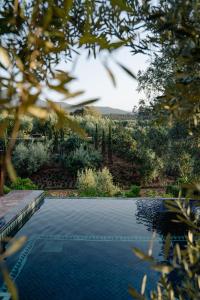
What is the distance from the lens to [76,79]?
2.96 feet

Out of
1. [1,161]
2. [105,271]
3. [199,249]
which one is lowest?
[105,271]

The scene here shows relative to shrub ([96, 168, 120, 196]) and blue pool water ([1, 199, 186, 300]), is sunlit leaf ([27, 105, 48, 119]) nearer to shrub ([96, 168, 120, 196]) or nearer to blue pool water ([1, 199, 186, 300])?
blue pool water ([1, 199, 186, 300])

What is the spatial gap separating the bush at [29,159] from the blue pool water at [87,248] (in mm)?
7390

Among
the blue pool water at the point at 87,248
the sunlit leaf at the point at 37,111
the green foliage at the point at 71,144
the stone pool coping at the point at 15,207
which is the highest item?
the green foliage at the point at 71,144

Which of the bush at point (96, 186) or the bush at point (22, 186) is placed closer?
the bush at point (96, 186)

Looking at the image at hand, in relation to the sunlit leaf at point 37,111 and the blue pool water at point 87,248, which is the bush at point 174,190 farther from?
the sunlit leaf at point 37,111

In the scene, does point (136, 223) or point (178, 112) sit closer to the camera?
point (178, 112)

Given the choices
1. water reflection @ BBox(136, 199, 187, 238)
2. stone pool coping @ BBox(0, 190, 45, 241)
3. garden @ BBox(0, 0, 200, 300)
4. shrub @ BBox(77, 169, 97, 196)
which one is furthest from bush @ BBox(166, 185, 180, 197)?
stone pool coping @ BBox(0, 190, 45, 241)


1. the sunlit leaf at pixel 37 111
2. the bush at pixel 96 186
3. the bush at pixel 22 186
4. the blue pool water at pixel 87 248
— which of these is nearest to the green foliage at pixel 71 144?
the bush at pixel 22 186

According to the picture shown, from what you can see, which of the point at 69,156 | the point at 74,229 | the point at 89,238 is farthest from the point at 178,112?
the point at 69,156

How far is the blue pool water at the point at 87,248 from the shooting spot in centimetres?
849

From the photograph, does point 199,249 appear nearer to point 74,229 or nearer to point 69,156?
point 74,229

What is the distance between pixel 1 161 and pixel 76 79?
31cm

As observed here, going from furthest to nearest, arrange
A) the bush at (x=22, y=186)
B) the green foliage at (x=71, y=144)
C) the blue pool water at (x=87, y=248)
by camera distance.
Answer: the green foliage at (x=71, y=144) → the bush at (x=22, y=186) → the blue pool water at (x=87, y=248)
